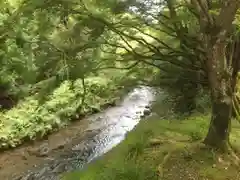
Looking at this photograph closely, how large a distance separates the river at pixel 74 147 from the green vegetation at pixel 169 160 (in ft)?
6.21

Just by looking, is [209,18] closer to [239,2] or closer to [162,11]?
[239,2]

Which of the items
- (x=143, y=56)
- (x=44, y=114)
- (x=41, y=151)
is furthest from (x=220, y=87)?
(x=44, y=114)

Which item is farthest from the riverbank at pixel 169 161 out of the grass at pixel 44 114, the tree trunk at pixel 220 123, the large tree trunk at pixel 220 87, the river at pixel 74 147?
the grass at pixel 44 114

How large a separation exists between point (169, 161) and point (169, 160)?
0.08ft

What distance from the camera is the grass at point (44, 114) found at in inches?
413

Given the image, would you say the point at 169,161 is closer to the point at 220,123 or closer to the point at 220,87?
the point at 220,123

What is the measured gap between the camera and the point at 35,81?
202 inches

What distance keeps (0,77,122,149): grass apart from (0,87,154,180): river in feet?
1.31

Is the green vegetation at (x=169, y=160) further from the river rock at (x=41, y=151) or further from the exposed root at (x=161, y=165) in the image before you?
the river rock at (x=41, y=151)

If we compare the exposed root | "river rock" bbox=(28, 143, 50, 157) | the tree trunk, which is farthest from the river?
the tree trunk

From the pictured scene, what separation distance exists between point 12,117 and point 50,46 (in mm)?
6915

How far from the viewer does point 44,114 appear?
38.9ft

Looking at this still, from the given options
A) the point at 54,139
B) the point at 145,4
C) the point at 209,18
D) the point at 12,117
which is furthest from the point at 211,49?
the point at 12,117

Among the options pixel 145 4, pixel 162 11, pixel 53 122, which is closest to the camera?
pixel 145 4
